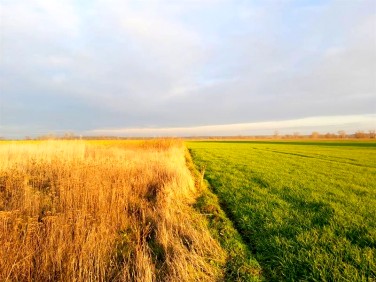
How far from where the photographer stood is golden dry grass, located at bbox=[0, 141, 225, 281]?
160 inches

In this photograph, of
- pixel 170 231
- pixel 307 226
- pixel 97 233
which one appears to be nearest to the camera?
pixel 97 233

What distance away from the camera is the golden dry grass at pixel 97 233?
4.07m

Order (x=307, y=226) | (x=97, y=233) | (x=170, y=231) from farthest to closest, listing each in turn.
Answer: (x=307, y=226)
(x=170, y=231)
(x=97, y=233)

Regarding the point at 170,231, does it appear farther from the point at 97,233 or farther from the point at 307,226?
the point at 307,226

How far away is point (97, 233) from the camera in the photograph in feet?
16.0

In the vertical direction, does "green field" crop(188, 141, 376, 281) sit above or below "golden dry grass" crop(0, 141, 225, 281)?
below

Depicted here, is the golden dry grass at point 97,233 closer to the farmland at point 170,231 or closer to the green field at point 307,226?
the farmland at point 170,231

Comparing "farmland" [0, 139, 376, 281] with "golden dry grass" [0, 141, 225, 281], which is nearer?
"golden dry grass" [0, 141, 225, 281]

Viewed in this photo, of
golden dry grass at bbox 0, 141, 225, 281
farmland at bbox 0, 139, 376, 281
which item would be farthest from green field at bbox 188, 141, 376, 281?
golden dry grass at bbox 0, 141, 225, 281

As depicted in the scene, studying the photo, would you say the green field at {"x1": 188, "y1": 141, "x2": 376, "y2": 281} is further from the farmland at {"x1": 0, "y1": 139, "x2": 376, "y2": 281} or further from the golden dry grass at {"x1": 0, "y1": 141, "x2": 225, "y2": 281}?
the golden dry grass at {"x1": 0, "y1": 141, "x2": 225, "y2": 281}

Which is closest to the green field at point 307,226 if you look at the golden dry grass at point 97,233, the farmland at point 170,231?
the farmland at point 170,231

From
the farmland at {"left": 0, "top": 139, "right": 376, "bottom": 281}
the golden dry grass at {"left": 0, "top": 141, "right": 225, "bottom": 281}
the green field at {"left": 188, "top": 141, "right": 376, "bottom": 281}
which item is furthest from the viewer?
the green field at {"left": 188, "top": 141, "right": 376, "bottom": 281}

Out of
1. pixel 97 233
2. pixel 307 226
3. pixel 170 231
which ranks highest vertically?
pixel 97 233

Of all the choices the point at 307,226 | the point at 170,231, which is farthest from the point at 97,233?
the point at 307,226
